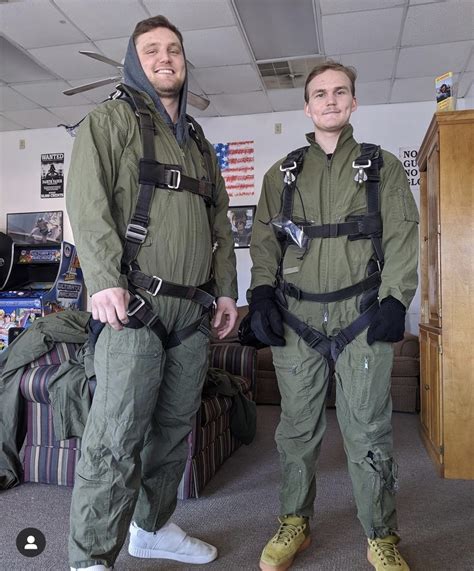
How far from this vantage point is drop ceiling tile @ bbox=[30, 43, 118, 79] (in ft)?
14.6

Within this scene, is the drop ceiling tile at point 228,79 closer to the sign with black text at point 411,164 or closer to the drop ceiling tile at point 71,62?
the drop ceiling tile at point 71,62

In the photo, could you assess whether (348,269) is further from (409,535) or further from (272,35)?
(272,35)

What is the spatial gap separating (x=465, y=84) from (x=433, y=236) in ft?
10.1

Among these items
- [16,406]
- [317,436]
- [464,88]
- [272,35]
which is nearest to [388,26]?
[272,35]

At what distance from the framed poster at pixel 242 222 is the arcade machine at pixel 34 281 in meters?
2.00

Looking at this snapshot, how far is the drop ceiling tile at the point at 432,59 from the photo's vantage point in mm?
4336

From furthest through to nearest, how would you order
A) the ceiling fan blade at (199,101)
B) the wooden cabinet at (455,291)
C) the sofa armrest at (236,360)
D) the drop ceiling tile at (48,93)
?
the drop ceiling tile at (48,93) < the ceiling fan blade at (199,101) < the sofa armrest at (236,360) < the wooden cabinet at (455,291)

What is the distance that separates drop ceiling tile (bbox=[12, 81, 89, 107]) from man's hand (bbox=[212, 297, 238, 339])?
14.7 feet

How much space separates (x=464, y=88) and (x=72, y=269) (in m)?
4.84

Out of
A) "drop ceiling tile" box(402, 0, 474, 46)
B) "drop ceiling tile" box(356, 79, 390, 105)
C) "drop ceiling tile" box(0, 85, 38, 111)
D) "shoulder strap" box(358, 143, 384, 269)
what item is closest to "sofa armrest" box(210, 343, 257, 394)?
"shoulder strap" box(358, 143, 384, 269)

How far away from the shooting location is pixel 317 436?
1676 mm

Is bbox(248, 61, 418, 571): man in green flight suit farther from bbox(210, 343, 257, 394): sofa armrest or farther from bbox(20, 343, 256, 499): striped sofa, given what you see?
bbox(210, 343, 257, 394): sofa armrest

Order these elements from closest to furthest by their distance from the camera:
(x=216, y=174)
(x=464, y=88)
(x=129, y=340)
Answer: (x=129, y=340) → (x=216, y=174) → (x=464, y=88)

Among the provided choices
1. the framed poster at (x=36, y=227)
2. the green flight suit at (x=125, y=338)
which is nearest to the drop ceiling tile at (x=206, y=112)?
the framed poster at (x=36, y=227)
